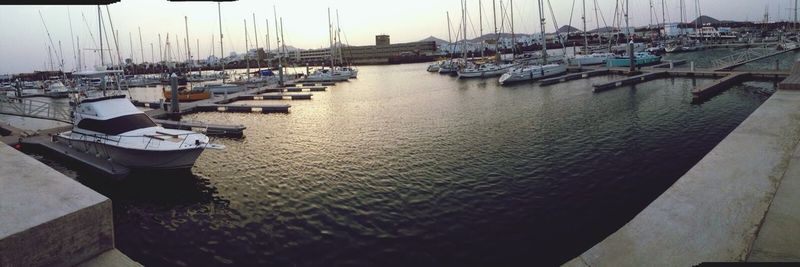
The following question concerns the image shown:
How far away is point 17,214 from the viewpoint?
660 centimetres

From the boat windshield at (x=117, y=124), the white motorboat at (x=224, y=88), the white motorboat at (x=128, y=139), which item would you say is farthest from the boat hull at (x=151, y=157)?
the white motorboat at (x=224, y=88)

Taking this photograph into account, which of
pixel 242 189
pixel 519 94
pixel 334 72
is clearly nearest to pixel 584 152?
pixel 242 189

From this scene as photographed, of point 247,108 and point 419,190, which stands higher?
point 247,108

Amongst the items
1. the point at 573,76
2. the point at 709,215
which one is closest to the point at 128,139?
the point at 709,215

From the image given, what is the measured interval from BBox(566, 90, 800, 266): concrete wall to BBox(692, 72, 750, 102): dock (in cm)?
2249

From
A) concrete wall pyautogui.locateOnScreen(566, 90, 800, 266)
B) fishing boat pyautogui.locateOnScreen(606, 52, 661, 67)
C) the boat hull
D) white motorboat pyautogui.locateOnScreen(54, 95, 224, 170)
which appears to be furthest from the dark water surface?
fishing boat pyautogui.locateOnScreen(606, 52, 661, 67)

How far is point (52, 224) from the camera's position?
6.38 metres

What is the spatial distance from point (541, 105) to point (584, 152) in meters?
18.3

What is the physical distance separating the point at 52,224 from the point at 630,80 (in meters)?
55.2

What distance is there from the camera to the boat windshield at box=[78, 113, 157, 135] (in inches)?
848

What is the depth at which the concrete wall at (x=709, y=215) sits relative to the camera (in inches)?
361

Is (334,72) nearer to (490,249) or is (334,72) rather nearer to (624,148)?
(624,148)

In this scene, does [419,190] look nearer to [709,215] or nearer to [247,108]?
[709,215]

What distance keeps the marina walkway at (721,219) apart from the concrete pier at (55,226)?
9.04m
